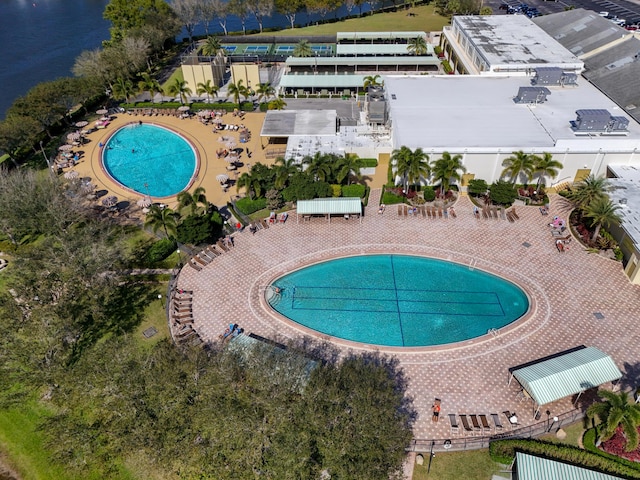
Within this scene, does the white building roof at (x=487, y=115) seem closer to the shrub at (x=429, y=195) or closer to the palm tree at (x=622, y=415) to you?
the shrub at (x=429, y=195)

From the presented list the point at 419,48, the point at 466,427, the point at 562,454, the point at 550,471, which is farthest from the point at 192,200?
the point at 419,48

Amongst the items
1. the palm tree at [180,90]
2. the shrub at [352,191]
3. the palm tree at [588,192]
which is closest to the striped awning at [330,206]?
the shrub at [352,191]

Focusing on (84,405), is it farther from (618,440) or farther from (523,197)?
(523,197)

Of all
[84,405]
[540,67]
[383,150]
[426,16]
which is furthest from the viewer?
[426,16]

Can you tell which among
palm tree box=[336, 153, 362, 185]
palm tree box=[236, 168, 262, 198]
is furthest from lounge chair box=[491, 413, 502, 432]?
palm tree box=[236, 168, 262, 198]

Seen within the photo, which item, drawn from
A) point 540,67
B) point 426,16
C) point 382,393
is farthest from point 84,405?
point 426,16
